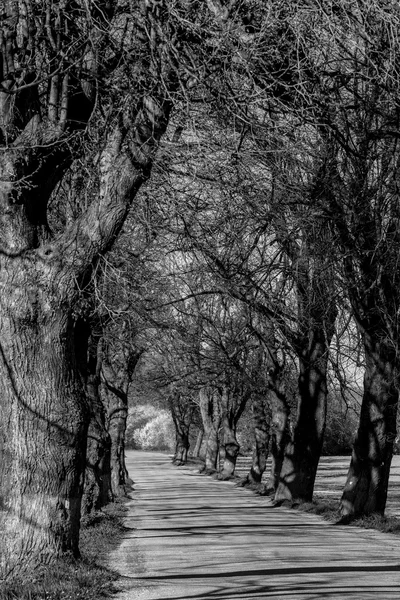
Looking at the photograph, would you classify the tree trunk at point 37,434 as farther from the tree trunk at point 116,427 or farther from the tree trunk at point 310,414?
the tree trunk at point 116,427

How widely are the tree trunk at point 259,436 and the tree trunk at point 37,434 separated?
29.6 meters

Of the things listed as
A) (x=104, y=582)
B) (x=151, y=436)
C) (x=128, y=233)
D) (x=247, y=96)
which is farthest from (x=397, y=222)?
(x=151, y=436)

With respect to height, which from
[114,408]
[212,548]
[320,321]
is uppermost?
[320,321]

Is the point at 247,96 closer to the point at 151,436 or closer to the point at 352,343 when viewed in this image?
the point at 352,343

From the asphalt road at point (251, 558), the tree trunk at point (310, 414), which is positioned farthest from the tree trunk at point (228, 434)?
the asphalt road at point (251, 558)

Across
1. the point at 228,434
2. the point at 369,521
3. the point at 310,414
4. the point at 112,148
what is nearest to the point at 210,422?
the point at 228,434

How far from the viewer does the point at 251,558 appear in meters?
13.5

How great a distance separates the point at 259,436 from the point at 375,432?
2103 centimetres

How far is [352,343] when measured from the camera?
22.3 meters

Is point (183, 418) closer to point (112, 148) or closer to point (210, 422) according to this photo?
point (210, 422)

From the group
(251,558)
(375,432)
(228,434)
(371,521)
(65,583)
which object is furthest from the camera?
(228,434)

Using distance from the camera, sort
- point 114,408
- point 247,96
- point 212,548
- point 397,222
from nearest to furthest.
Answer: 1. point 247,96
2. point 212,548
3. point 397,222
4. point 114,408

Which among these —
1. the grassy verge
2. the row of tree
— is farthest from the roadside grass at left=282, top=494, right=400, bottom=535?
the row of tree

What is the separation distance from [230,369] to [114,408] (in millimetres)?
4165
